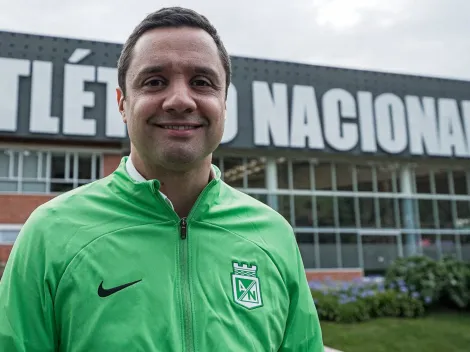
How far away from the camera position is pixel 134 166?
1.80 metres

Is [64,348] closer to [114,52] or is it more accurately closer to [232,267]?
[232,267]

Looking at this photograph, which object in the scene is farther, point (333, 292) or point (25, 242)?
point (333, 292)

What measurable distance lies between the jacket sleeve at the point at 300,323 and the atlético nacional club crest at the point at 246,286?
0.20 m

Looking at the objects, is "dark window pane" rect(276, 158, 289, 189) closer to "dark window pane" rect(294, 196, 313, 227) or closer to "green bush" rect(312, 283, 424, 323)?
"dark window pane" rect(294, 196, 313, 227)

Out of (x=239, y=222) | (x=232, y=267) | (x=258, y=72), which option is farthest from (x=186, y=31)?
(x=258, y=72)

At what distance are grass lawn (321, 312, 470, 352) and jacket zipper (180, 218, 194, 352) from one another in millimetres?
8070

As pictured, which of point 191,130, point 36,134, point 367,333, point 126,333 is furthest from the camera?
point 36,134

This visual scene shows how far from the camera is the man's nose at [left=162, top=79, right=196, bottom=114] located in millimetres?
1612

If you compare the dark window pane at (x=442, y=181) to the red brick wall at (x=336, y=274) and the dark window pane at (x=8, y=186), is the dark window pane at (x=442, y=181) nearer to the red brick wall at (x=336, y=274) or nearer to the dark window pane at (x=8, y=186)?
the red brick wall at (x=336, y=274)

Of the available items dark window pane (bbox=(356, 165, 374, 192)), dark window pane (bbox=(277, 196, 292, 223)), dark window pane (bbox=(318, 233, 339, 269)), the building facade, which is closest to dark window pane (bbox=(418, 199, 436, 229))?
the building facade

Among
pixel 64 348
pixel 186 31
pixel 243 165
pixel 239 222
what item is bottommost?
pixel 64 348

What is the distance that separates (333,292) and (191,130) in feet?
37.5

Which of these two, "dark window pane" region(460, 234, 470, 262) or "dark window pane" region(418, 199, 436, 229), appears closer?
"dark window pane" region(418, 199, 436, 229)

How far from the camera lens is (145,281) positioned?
5.09ft
